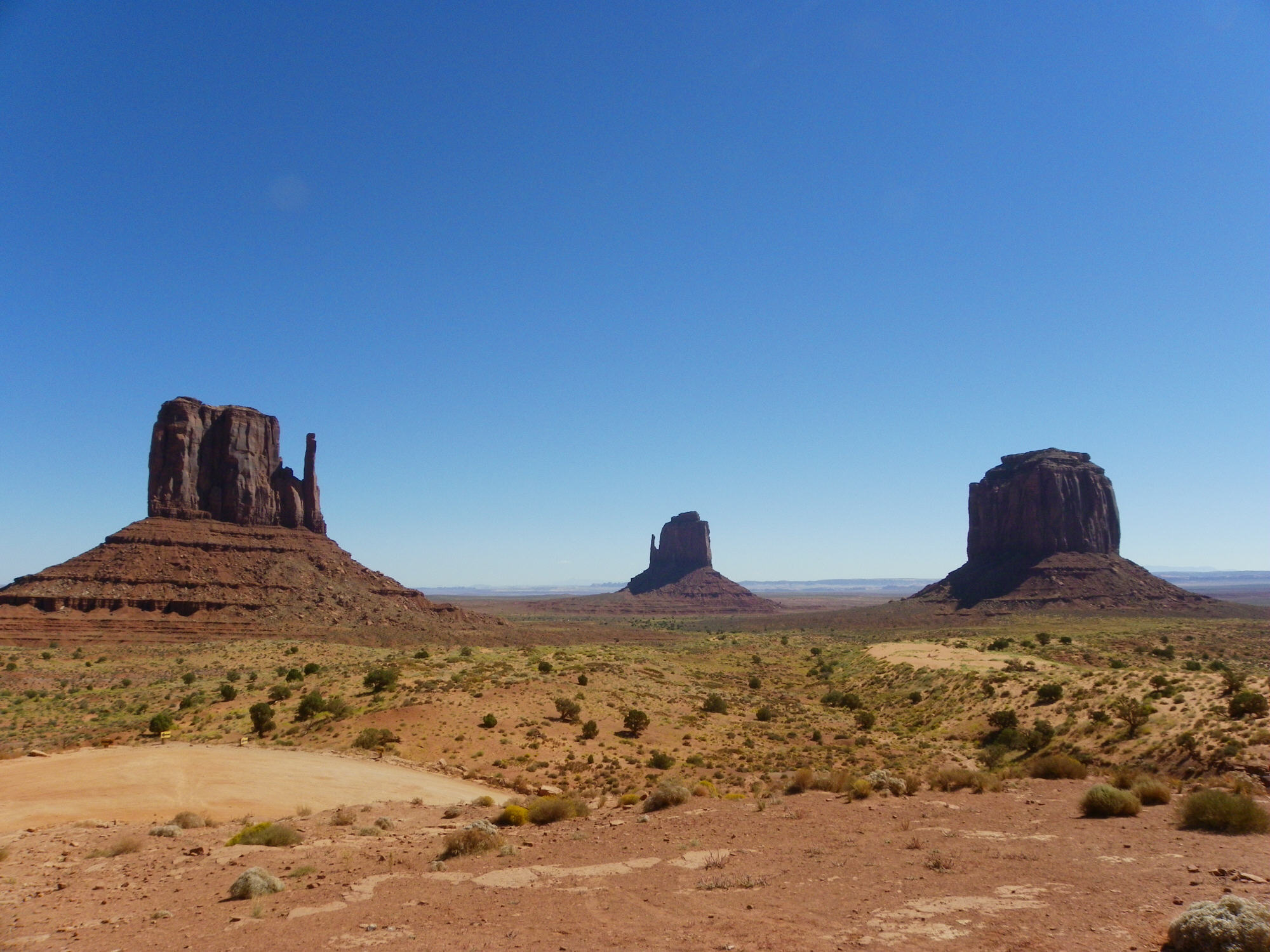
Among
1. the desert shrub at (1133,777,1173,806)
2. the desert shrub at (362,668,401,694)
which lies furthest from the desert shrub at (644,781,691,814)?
the desert shrub at (362,668,401,694)

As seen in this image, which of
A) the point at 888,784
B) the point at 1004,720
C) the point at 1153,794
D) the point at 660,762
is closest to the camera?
the point at 1153,794

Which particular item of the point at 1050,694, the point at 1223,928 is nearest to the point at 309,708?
the point at 1223,928

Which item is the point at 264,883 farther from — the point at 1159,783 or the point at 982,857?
the point at 1159,783

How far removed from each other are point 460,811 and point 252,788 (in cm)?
757

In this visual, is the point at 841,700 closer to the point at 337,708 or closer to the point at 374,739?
the point at 374,739

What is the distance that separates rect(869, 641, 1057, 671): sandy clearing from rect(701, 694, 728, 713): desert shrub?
1730 centimetres

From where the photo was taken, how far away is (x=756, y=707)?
40.8 meters

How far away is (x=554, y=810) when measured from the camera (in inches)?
711

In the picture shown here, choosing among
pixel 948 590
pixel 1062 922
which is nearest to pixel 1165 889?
pixel 1062 922

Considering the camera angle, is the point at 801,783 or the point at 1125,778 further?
the point at 801,783

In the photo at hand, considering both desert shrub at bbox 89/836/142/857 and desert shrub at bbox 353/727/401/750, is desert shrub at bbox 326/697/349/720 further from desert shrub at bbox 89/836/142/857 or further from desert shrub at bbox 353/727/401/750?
desert shrub at bbox 89/836/142/857

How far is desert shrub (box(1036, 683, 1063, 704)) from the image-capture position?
1287 inches

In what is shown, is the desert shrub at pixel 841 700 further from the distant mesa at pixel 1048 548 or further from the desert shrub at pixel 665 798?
the distant mesa at pixel 1048 548

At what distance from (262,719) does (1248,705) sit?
3941 centimetres
